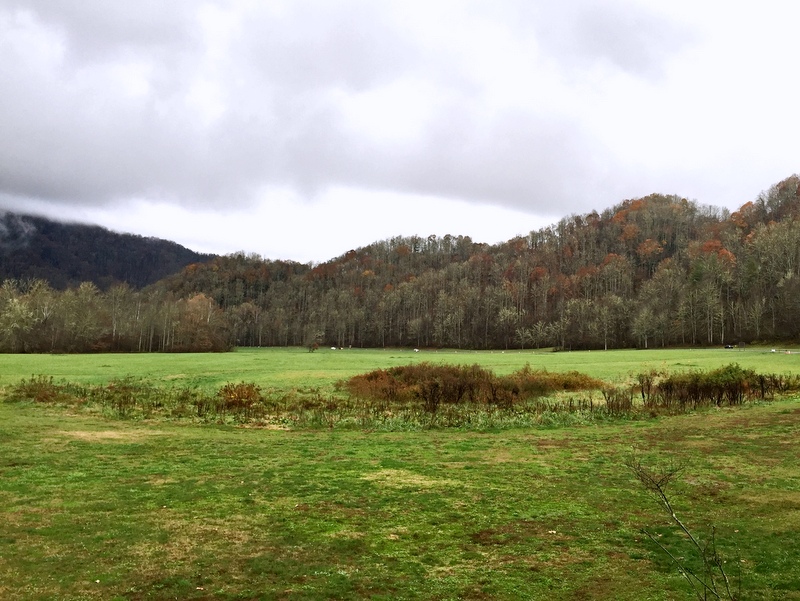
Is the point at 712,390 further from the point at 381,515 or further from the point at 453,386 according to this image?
the point at 381,515

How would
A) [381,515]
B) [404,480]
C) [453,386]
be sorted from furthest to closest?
[453,386] < [404,480] < [381,515]

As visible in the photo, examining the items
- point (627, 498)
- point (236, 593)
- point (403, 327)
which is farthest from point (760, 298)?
point (236, 593)

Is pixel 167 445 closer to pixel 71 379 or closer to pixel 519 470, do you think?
pixel 519 470

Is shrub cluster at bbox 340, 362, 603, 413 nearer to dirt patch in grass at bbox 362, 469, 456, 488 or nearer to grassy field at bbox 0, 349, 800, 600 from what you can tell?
grassy field at bbox 0, 349, 800, 600

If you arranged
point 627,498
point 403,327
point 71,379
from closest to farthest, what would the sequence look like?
point 627,498 → point 71,379 → point 403,327

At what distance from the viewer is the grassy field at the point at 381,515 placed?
8.30 metres

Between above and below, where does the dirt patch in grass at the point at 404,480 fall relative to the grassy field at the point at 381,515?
below

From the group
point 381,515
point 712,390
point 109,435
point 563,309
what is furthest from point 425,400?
point 563,309

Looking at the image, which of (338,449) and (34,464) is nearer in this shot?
(34,464)

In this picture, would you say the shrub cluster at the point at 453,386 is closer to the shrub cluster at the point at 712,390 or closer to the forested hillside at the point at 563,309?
the shrub cluster at the point at 712,390

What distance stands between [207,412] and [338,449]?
11.8 m

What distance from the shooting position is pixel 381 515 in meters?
11.7

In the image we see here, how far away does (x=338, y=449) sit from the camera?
767 inches

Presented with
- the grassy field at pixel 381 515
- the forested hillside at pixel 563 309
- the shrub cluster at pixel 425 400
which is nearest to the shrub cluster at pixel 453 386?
the shrub cluster at pixel 425 400
